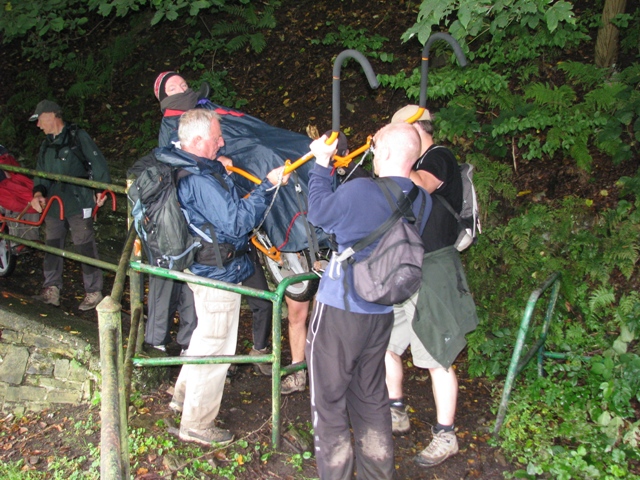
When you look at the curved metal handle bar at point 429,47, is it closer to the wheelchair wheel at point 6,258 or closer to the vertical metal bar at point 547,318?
the vertical metal bar at point 547,318

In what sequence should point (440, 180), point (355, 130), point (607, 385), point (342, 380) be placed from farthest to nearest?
point (355, 130)
point (607, 385)
point (440, 180)
point (342, 380)

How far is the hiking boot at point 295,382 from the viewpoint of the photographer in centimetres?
446

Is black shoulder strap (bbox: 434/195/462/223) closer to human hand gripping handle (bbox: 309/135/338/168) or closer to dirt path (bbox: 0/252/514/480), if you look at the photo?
human hand gripping handle (bbox: 309/135/338/168)

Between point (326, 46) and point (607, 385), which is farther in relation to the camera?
point (326, 46)

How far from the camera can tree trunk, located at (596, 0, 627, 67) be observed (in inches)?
265

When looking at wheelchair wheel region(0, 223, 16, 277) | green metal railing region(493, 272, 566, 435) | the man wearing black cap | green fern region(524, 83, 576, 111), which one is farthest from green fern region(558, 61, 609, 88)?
wheelchair wheel region(0, 223, 16, 277)

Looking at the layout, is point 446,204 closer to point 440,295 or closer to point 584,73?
point 440,295

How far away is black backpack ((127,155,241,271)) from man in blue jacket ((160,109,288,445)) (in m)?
0.04

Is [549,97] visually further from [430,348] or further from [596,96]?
[430,348]

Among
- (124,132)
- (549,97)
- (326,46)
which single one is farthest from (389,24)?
(124,132)

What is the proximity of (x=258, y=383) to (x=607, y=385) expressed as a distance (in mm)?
2494

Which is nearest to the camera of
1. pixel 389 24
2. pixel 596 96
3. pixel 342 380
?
pixel 342 380

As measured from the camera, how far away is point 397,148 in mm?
3041

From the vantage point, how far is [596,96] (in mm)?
6223
